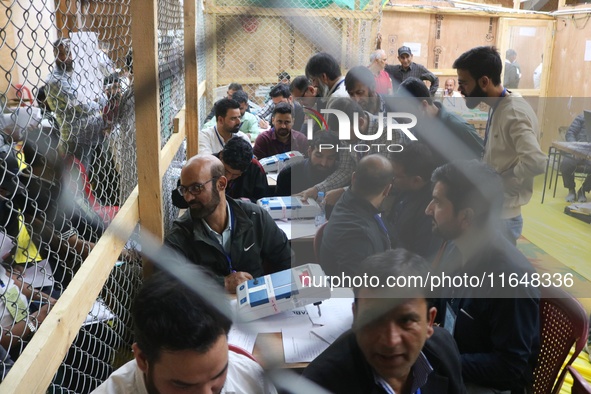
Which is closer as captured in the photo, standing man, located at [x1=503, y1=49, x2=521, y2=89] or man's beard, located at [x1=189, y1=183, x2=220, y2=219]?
man's beard, located at [x1=189, y1=183, x2=220, y2=219]

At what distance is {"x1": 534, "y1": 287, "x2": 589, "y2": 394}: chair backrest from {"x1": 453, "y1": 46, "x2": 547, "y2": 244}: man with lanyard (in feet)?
1.71

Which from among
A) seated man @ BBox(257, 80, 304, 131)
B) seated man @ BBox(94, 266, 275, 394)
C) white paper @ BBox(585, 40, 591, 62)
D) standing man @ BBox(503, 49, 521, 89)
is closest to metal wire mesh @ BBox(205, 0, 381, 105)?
seated man @ BBox(257, 80, 304, 131)

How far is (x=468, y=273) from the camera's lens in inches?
73.5

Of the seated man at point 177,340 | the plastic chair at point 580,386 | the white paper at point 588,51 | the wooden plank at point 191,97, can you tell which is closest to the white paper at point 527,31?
the white paper at point 588,51

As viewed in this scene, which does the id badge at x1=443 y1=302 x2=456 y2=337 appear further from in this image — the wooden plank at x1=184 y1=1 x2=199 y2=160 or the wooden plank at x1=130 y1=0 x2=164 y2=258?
the wooden plank at x1=184 y1=1 x2=199 y2=160

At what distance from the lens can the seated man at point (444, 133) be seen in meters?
2.38

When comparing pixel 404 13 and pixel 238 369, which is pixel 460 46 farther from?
pixel 238 369

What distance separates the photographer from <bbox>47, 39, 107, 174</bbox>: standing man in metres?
1.45

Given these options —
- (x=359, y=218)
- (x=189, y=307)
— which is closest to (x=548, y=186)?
(x=359, y=218)

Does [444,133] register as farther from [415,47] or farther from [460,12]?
[460,12]

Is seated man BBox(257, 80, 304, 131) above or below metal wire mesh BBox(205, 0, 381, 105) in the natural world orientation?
below

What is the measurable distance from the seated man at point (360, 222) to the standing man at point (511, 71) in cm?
617

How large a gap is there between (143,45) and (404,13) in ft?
21.3

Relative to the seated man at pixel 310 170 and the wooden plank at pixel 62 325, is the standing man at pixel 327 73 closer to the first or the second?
the seated man at pixel 310 170
